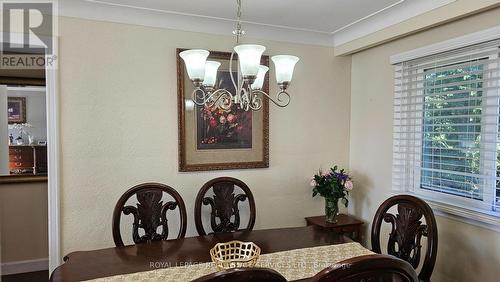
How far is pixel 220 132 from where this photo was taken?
2754mm

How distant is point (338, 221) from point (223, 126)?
132 cm

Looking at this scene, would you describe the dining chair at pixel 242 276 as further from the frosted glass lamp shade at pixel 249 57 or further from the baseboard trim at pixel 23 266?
the baseboard trim at pixel 23 266

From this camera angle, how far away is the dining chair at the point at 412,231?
1.80 m

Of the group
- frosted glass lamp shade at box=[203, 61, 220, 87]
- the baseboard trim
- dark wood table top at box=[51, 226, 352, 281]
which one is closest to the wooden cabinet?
the baseboard trim

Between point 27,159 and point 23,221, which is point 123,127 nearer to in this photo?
point 27,159

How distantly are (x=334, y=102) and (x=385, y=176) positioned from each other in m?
0.84

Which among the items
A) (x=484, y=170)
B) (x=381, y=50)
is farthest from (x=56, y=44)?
(x=484, y=170)

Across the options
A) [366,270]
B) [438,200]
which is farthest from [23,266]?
[438,200]

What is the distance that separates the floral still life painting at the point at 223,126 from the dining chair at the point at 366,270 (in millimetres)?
1836

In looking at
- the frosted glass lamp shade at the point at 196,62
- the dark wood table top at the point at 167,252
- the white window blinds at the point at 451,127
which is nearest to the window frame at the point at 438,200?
the white window blinds at the point at 451,127

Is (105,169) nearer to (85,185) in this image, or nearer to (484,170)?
(85,185)

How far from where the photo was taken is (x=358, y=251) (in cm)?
187

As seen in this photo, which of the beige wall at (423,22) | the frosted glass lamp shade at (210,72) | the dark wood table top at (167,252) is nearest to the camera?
the dark wood table top at (167,252)

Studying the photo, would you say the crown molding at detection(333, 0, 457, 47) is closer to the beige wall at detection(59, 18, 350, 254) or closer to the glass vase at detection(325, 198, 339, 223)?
the beige wall at detection(59, 18, 350, 254)
